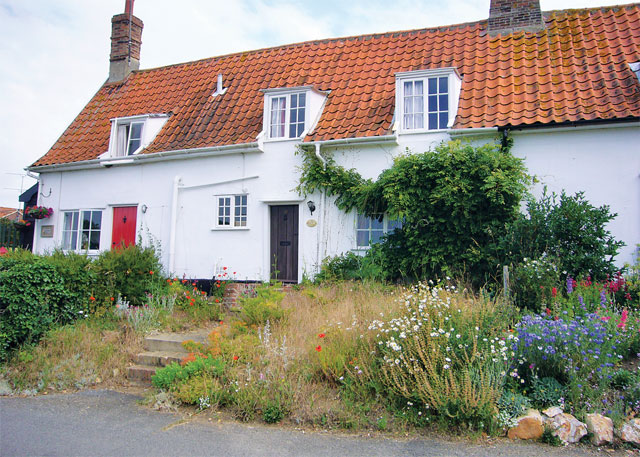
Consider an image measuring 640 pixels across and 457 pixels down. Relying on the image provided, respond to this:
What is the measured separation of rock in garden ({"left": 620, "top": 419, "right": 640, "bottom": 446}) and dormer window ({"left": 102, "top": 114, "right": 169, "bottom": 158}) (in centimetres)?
1357

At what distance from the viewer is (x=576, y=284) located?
8.16m

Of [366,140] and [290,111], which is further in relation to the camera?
[290,111]

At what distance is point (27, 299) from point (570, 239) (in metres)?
9.49

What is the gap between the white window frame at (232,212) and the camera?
13.3 meters

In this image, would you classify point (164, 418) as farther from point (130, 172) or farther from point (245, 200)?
point (130, 172)

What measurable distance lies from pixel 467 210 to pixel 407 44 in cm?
649

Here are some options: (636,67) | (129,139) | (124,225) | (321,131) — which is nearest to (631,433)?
(636,67)

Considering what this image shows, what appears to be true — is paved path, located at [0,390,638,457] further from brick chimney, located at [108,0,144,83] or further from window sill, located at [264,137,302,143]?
brick chimney, located at [108,0,144,83]

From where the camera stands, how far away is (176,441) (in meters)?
5.26

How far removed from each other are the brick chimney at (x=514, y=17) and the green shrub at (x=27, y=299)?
1250cm

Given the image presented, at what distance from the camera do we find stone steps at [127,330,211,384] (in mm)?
7439

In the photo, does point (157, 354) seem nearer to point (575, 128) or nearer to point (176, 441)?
point (176, 441)

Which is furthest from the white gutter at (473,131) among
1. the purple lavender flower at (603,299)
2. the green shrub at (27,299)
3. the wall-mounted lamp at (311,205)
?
the green shrub at (27,299)

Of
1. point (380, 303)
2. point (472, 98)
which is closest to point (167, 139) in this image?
point (472, 98)
